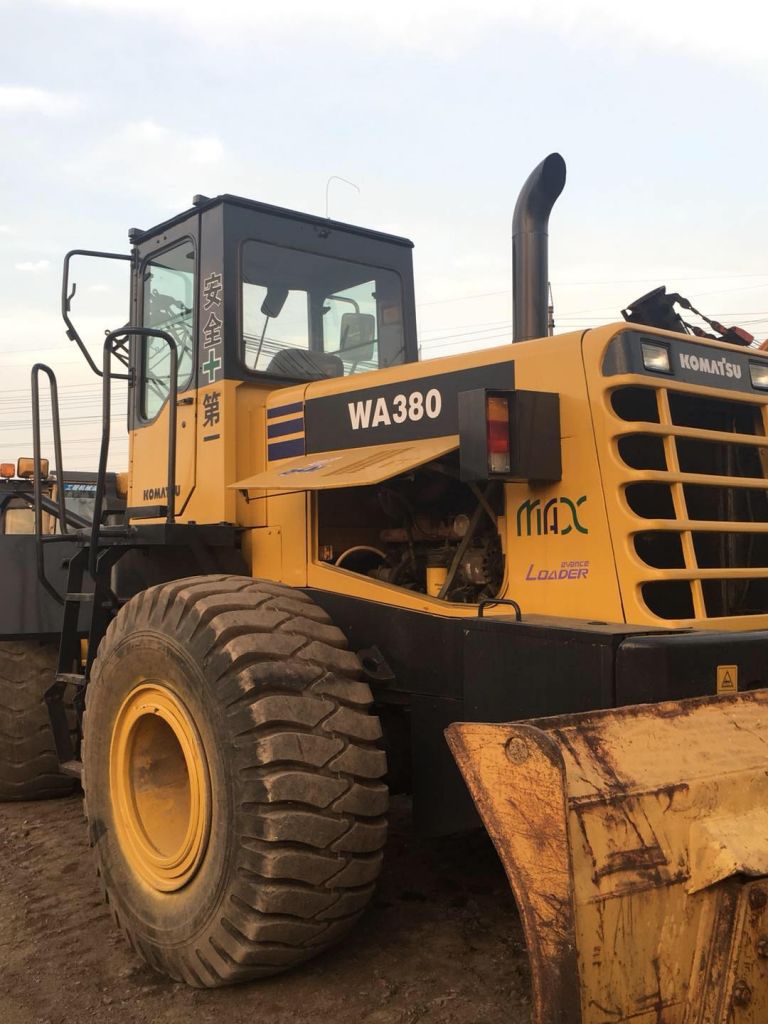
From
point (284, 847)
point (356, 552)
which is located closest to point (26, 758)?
point (356, 552)

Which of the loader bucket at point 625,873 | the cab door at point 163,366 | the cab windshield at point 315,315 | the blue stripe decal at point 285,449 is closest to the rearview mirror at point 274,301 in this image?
the cab windshield at point 315,315

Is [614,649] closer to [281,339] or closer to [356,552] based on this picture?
[356,552]

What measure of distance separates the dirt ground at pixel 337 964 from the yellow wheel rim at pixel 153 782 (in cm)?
38

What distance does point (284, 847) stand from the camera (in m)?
3.09

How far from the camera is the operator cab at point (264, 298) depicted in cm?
477

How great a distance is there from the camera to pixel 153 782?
154 inches

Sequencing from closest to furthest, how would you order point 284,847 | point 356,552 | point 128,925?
point 284,847 < point 128,925 < point 356,552

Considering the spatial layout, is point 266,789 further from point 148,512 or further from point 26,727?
point 26,727

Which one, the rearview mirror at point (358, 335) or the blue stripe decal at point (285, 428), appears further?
the rearview mirror at point (358, 335)

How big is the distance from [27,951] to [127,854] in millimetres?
502

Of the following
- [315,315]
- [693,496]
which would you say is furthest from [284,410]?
[693,496]

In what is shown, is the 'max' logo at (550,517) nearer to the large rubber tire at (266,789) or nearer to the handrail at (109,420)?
the large rubber tire at (266,789)

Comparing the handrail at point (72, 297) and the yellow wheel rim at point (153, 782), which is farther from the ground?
the handrail at point (72, 297)

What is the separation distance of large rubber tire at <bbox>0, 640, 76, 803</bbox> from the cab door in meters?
1.21
